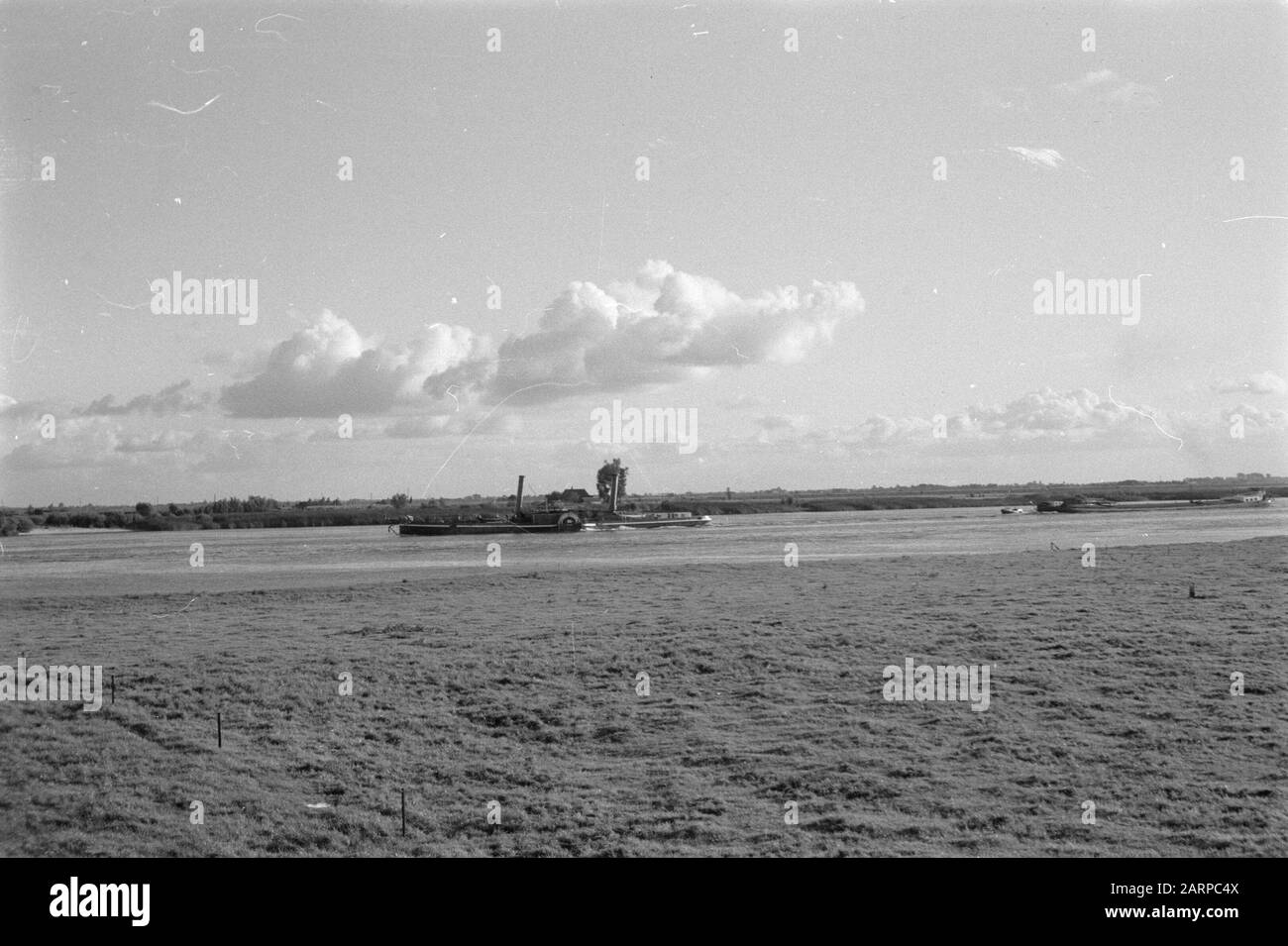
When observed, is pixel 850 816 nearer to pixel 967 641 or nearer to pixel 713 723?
pixel 713 723

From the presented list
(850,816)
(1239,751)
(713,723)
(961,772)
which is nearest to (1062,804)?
(961,772)

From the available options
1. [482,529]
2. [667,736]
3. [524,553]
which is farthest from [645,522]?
[667,736]

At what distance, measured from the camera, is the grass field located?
10562 millimetres

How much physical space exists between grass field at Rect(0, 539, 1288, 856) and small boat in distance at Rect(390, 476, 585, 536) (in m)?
63.1

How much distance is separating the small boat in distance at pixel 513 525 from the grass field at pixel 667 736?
63.1m

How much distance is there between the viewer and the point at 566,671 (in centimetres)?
1692

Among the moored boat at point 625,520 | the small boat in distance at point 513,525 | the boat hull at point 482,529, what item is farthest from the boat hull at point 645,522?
the boat hull at point 482,529

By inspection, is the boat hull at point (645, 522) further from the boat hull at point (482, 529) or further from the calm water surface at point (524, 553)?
the calm water surface at point (524, 553)

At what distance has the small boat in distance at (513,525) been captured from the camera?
86.4m

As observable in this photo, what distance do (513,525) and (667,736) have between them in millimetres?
73678

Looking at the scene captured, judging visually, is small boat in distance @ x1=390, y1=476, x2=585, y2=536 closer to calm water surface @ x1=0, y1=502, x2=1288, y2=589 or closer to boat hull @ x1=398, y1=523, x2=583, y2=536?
boat hull @ x1=398, y1=523, x2=583, y2=536

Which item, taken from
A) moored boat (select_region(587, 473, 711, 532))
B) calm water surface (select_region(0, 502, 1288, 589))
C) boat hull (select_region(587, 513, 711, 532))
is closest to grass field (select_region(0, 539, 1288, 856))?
calm water surface (select_region(0, 502, 1288, 589))

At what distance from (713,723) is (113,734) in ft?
26.3
